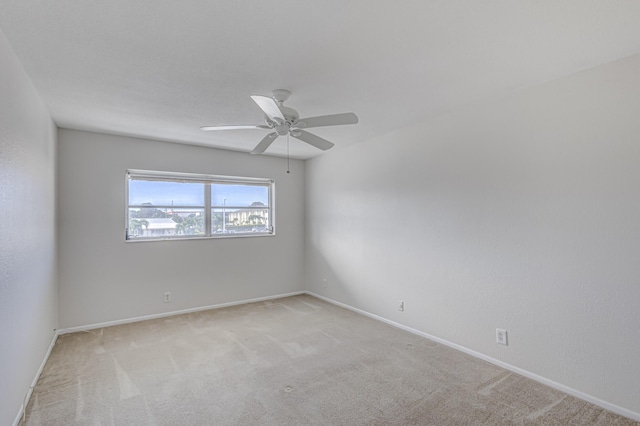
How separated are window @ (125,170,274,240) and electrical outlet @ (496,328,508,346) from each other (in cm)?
354

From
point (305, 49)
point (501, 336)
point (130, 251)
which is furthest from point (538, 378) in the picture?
point (130, 251)

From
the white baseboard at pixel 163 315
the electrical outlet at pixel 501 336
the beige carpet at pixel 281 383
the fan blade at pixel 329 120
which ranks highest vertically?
the fan blade at pixel 329 120

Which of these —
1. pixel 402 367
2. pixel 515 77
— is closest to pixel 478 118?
pixel 515 77

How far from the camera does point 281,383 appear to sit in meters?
2.53

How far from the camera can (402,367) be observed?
278 centimetres

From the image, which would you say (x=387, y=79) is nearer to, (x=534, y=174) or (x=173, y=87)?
(x=534, y=174)

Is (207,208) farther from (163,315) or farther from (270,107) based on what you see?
(270,107)

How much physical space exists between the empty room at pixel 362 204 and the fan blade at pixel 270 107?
0.02 metres

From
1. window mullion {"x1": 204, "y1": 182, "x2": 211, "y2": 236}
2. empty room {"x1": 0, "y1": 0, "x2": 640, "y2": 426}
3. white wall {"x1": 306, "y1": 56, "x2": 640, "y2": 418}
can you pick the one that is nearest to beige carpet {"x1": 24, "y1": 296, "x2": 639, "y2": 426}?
empty room {"x1": 0, "y1": 0, "x2": 640, "y2": 426}

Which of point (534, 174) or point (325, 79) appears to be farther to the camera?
point (534, 174)

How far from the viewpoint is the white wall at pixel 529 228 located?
2150mm

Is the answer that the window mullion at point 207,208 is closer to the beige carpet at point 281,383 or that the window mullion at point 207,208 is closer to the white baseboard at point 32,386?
the beige carpet at point 281,383

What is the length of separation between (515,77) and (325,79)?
1.45 meters

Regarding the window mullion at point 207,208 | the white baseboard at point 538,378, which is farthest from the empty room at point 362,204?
the window mullion at point 207,208
